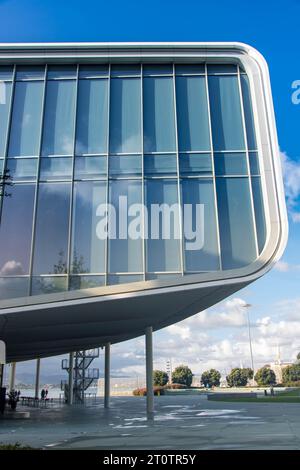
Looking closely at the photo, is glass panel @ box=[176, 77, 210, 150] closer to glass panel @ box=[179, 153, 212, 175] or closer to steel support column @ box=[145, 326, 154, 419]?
glass panel @ box=[179, 153, 212, 175]

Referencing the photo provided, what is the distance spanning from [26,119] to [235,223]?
34.5 ft

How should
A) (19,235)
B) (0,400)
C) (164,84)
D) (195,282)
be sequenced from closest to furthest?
(195,282) → (19,235) → (164,84) → (0,400)

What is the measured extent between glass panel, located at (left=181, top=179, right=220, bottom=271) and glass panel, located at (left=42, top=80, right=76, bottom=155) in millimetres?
5618

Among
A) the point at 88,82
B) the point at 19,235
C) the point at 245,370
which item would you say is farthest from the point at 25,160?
the point at 245,370

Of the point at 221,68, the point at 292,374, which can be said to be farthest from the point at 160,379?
the point at 221,68

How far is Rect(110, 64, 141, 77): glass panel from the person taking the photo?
849 inches

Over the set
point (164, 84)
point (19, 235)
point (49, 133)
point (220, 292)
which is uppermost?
point (164, 84)

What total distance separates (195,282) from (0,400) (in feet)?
55.6

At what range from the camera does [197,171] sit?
1948 centimetres

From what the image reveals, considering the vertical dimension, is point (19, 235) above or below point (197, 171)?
below

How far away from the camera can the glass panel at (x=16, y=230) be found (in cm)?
1797

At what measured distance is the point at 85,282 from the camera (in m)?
17.8
